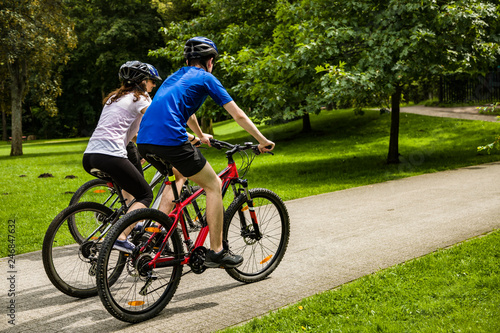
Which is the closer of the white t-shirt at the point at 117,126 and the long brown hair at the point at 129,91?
the white t-shirt at the point at 117,126

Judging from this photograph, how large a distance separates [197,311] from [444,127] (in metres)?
18.7

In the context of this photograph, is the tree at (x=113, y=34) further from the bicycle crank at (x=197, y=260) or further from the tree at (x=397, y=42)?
the bicycle crank at (x=197, y=260)

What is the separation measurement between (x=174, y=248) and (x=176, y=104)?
3.91 ft

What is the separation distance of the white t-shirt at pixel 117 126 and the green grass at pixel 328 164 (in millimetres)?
2688

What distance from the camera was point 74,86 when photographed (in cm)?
5231

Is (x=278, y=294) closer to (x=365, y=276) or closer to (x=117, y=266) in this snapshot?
(x=365, y=276)

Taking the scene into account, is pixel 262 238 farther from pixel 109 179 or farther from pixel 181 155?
pixel 109 179

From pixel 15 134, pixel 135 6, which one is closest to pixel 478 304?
pixel 15 134

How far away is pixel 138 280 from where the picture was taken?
4.38 meters

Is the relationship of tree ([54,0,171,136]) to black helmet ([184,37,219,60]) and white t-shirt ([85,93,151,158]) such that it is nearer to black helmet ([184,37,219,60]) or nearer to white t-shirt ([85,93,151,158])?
white t-shirt ([85,93,151,158])

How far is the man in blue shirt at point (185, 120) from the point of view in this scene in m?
4.28

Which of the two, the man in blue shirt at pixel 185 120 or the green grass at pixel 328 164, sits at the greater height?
the man in blue shirt at pixel 185 120

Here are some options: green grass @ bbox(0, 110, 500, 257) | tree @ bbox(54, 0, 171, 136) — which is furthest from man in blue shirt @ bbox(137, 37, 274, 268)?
tree @ bbox(54, 0, 171, 136)

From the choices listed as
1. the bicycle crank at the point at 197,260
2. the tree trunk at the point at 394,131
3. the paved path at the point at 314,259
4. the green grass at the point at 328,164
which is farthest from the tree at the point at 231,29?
the bicycle crank at the point at 197,260
